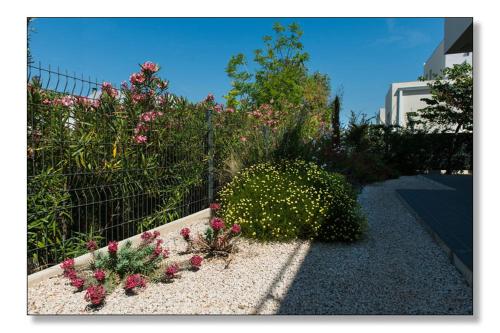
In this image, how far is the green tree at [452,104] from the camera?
46.2 feet

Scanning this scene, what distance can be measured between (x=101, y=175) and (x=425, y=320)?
9.96 ft

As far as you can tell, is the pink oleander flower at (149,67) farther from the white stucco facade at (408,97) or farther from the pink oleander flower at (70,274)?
the white stucco facade at (408,97)

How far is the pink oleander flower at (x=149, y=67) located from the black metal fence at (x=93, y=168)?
1.22ft

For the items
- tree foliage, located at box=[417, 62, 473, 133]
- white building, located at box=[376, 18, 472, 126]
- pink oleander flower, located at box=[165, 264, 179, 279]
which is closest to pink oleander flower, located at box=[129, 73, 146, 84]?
pink oleander flower, located at box=[165, 264, 179, 279]

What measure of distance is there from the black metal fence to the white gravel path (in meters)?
0.57

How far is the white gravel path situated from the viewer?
2729 mm

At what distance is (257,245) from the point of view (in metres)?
4.25

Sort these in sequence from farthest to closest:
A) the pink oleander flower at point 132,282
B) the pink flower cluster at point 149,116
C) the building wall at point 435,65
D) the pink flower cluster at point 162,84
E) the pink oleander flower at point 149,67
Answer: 1. the building wall at point 435,65
2. the pink flower cluster at point 162,84
3. the pink oleander flower at point 149,67
4. the pink flower cluster at point 149,116
5. the pink oleander flower at point 132,282

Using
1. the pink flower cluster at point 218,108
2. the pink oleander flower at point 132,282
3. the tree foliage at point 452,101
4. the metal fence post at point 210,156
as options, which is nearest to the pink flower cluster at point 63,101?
the pink oleander flower at point 132,282

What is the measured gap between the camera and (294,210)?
4328mm

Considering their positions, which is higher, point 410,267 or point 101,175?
point 101,175

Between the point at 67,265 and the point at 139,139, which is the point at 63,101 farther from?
the point at 67,265
